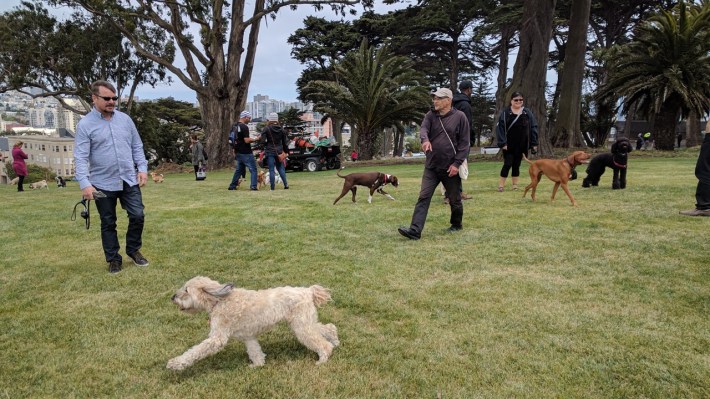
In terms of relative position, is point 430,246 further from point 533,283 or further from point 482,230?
point 533,283

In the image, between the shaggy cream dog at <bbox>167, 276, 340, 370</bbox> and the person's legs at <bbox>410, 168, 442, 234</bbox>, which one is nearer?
the shaggy cream dog at <bbox>167, 276, 340, 370</bbox>

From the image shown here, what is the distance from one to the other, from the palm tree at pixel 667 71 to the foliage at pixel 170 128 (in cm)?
3563

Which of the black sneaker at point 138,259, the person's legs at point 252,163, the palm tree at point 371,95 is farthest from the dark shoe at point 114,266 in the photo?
the palm tree at point 371,95

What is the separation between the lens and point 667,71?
18.3m

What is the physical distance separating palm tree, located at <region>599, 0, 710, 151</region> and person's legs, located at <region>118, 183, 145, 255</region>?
66.9ft

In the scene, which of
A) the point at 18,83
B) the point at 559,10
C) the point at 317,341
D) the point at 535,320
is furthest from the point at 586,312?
the point at 18,83

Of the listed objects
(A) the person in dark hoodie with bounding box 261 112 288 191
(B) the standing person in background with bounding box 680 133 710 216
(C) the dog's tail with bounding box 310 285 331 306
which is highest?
(A) the person in dark hoodie with bounding box 261 112 288 191

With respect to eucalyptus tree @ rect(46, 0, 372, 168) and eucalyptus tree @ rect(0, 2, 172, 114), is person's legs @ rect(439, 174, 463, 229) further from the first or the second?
eucalyptus tree @ rect(0, 2, 172, 114)

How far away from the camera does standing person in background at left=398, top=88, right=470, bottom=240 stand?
567cm

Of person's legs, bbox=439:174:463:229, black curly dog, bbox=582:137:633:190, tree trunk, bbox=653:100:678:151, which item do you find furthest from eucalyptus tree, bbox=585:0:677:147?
person's legs, bbox=439:174:463:229

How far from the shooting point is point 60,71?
28578 millimetres

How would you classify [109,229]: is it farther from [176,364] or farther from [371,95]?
[371,95]

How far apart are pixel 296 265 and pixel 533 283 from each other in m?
2.38

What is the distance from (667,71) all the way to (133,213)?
21.2m
